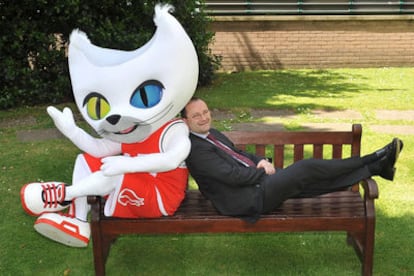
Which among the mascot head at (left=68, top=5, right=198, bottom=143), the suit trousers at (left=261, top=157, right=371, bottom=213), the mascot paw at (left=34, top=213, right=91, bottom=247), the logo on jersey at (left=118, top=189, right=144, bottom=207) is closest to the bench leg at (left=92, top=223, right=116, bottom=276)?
the mascot paw at (left=34, top=213, right=91, bottom=247)

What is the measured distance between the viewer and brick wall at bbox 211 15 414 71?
12.2m

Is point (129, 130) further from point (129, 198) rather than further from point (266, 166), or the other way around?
point (266, 166)

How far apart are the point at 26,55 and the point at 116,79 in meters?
6.40

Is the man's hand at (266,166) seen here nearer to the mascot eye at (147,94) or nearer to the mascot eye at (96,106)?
the mascot eye at (147,94)

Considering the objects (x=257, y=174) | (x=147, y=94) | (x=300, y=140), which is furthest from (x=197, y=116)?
(x=300, y=140)

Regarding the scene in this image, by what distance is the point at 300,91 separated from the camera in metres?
9.83

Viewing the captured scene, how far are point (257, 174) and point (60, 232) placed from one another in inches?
51.9

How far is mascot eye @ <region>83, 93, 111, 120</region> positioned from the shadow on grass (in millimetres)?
5274

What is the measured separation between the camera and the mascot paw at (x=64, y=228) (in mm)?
3400

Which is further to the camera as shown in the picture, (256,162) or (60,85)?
(60,85)

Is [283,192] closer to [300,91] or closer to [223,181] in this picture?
[223,181]

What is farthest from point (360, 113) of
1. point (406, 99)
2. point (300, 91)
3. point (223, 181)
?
point (223, 181)

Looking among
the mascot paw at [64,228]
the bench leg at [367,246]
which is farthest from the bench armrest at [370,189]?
the mascot paw at [64,228]

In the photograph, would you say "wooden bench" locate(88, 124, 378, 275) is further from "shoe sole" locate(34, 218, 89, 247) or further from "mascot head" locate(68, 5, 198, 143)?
"mascot head" locate(68, 5, 198, 143)
